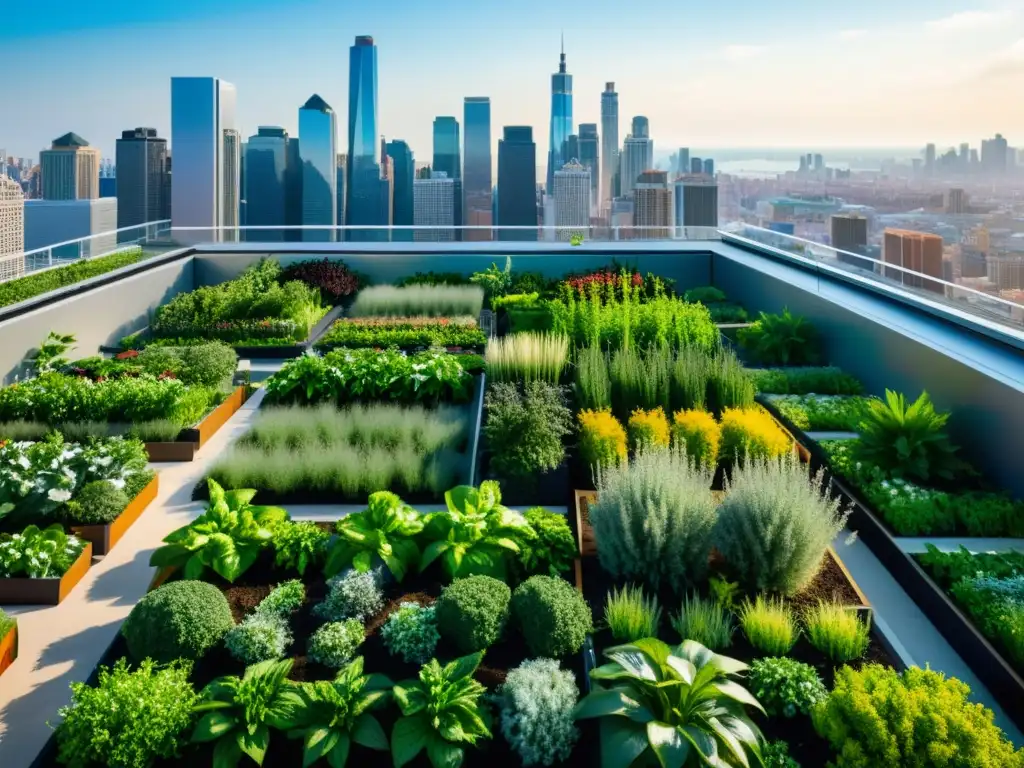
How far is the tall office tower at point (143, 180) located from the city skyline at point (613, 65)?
0.97 m

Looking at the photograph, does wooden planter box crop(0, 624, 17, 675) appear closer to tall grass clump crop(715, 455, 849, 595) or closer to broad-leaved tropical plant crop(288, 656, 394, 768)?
broad-leaved tropical plant crop(288, 656, 394, 768)

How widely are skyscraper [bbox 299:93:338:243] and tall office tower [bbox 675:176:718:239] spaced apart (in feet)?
43.9

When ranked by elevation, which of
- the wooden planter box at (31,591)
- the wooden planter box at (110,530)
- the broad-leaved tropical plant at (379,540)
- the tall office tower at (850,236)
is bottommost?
the wooden planter box at (31,591)

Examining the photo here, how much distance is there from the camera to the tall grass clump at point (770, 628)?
11.5 feet

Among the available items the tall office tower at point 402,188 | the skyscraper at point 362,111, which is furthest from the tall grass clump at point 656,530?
the skyscraper at point 362,111

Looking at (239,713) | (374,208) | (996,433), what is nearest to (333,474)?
(239,713)

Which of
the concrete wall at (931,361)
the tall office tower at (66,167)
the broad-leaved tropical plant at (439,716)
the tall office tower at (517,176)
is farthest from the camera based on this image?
the tall office tower at (66,167)

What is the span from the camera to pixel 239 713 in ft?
10.3

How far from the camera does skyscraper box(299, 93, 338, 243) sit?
2725cm

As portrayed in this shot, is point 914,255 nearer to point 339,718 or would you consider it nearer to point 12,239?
point 339,718

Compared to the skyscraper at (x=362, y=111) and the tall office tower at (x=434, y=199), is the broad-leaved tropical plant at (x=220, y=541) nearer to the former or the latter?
the tall office tower at (x=434, y=199)

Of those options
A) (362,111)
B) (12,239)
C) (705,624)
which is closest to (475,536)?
(705,624)

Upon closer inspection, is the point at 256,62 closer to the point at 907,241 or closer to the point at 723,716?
the point at 907,241

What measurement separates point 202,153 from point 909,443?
18.4m
